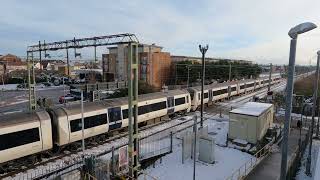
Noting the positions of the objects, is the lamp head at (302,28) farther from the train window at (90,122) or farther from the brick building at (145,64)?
the brick building at (145,64)

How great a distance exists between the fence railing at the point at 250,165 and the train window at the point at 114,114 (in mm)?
10018

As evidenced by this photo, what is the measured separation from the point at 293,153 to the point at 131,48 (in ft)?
45.1

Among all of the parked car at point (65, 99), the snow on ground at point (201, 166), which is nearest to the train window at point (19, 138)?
the snow on ground at point (201, 166)

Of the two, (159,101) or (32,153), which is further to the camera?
(159,101)

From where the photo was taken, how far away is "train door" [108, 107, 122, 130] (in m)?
21.1

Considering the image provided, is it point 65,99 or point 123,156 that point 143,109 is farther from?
point 65,99

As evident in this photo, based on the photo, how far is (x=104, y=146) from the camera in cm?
1992

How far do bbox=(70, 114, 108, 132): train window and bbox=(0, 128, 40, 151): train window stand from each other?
261 cm

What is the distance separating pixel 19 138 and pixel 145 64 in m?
42.3

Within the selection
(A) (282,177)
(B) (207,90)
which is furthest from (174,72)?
(A) (282,177)

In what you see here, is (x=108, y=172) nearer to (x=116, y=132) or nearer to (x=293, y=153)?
(x=116, y=132)

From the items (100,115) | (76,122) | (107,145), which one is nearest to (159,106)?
(100,115)

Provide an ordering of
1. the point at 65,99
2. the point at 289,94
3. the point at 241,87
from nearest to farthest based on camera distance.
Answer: the point at 289,94 < the point at 65,99 < the point at 241,87

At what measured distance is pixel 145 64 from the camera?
5647cm
